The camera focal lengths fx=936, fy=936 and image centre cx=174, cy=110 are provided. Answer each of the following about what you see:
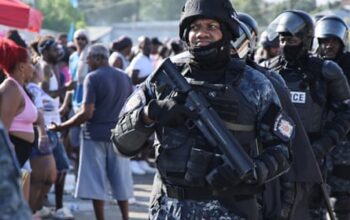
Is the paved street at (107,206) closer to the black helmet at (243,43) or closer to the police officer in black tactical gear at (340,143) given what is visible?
the police officer in black tactical gear at (340,143)

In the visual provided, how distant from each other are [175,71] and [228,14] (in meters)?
0.41

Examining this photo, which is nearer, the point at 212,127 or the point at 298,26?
the point at 212,127

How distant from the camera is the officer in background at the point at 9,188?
8.55ft

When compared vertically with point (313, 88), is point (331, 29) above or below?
above

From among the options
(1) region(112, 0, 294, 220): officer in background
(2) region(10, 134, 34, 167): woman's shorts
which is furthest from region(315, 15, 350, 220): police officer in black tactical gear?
(1) region(112, 0, 294, 220): officer in background

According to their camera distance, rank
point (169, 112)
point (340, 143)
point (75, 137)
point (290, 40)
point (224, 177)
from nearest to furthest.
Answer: point (224, 177), point (169, 112), point (290, 40), point (340, 143), point (75, 137)

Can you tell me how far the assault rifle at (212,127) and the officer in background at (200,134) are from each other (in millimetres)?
49

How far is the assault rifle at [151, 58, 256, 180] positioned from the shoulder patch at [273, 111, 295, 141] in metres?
0.31

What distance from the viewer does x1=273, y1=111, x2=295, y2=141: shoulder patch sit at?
459 cm

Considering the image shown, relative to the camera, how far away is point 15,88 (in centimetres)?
648

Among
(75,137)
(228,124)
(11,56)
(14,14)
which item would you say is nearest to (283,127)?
(228,124)

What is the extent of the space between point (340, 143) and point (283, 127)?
3051 mm

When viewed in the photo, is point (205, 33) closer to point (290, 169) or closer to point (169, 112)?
point (169, 112)

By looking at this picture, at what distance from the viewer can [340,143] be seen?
7.57 meters
